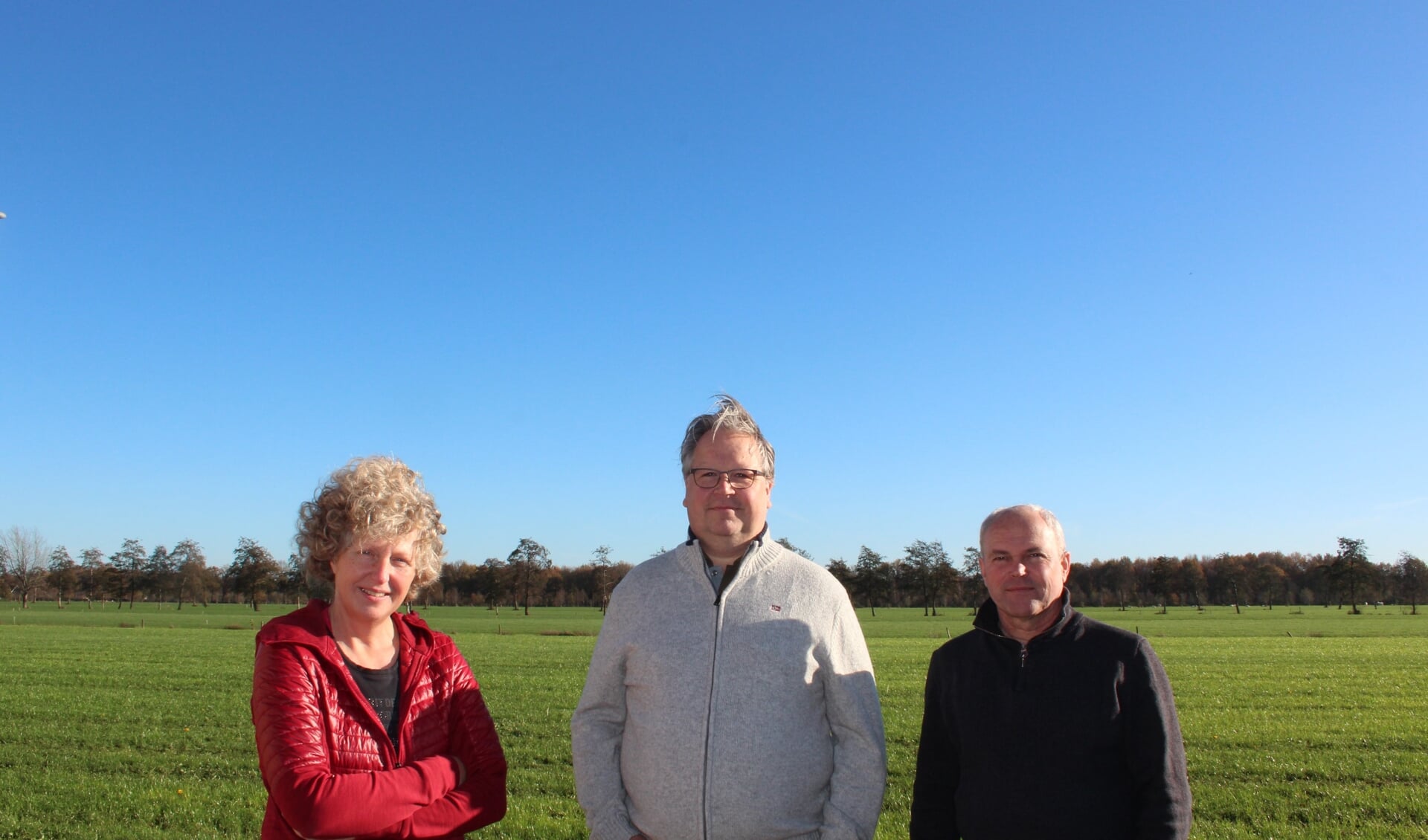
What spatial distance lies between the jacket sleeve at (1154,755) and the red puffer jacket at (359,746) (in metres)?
2.33

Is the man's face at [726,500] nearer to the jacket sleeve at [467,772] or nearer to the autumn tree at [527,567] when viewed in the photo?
the jacket sleeve at [467,772]

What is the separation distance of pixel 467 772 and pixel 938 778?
1.93 metres

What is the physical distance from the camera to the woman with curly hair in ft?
9.09

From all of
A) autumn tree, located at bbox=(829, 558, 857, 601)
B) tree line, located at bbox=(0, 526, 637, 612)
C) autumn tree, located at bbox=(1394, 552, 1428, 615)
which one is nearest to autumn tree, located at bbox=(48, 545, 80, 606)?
tree line, located at bbox=(0, 526, 637, 612)

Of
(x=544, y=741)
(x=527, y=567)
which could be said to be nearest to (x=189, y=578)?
(x=527, y=567)

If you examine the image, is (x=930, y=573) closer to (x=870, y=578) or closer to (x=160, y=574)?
(x=870, y=578)

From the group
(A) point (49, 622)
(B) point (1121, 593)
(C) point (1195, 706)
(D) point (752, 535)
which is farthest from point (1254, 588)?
(D) point (752, 535)

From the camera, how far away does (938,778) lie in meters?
3.78

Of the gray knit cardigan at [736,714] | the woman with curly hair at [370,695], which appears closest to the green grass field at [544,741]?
the gray knit cardigan at [736,714]

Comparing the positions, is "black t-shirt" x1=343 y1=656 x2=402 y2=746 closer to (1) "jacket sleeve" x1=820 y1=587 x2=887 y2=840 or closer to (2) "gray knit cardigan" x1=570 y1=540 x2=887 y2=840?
(2) "gray knit cardigan" x1=570 y1=540 x2=887 y2=840

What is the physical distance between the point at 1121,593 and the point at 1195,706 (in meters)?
111

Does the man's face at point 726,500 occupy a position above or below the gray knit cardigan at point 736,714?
above

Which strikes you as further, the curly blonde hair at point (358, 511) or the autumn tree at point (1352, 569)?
the autumn tree at point (1352, 569)

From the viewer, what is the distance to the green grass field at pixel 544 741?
8.16m
